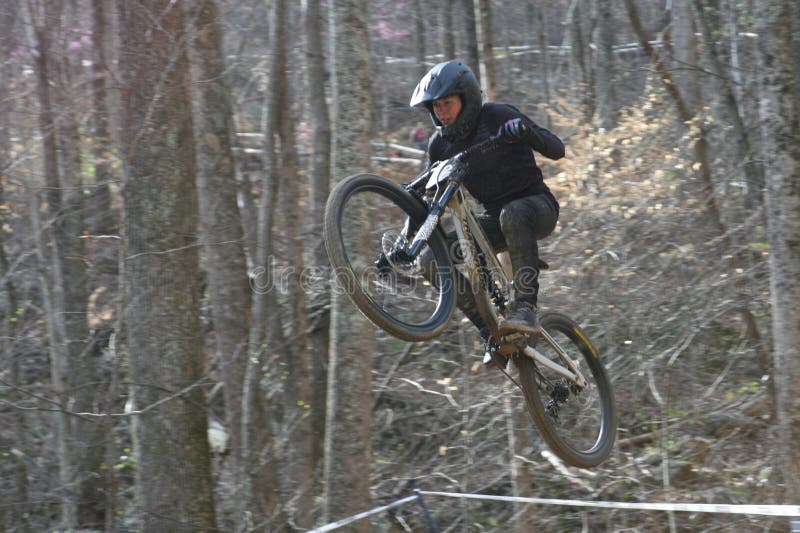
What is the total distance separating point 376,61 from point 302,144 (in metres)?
5.04

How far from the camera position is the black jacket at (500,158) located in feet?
15.8

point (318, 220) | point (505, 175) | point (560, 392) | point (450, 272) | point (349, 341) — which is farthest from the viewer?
point (318, 220)

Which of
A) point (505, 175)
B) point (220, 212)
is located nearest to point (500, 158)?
point (505, 175)

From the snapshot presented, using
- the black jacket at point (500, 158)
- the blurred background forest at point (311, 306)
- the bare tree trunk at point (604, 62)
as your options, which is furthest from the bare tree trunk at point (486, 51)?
the bare tree trunk at point (604, 62)

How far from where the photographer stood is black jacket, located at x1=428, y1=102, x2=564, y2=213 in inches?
190

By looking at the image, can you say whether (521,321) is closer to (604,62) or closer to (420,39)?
(604,62)

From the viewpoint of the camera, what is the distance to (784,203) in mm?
6074

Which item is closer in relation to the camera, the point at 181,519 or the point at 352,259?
the point at 352,259

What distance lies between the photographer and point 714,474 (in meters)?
9.32

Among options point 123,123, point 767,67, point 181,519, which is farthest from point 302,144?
point 767,67

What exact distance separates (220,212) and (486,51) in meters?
3.07

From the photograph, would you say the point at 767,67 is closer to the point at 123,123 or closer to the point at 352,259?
the point at 352,259

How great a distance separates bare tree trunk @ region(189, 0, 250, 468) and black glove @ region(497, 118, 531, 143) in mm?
4344

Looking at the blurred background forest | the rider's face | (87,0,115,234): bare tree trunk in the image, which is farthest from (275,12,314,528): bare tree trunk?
the rider's face
